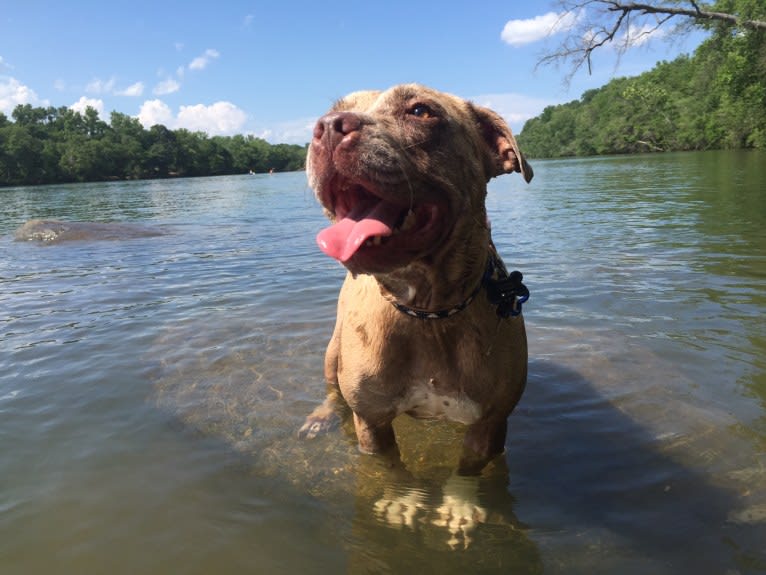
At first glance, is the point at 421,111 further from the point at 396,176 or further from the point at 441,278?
the point at 441,278

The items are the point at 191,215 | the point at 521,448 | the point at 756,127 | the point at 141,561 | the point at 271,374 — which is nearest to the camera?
the point at 141,561

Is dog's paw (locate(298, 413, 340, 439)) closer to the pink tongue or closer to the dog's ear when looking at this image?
the pink tongue

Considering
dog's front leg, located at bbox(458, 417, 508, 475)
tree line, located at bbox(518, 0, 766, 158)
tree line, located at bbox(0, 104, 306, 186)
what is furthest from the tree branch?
tree line, located at bbox(0, 104, 306, 186)

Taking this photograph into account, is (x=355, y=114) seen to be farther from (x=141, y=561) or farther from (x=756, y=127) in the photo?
(x=756, y=127)

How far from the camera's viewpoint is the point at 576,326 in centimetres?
598

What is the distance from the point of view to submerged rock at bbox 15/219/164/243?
14711mm

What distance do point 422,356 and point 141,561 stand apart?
68.8 inches

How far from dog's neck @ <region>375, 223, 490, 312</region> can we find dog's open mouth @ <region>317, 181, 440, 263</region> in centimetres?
20

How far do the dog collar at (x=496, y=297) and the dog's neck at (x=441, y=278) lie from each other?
16mm

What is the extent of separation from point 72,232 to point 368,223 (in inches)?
608

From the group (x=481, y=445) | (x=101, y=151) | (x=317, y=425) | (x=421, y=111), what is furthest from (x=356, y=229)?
(x=101, y=151)

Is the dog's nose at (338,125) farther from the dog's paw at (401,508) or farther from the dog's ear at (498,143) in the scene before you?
the dog's paw at (401,508)

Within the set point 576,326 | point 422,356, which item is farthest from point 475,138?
point 576,326

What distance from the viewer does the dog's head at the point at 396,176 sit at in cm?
230
